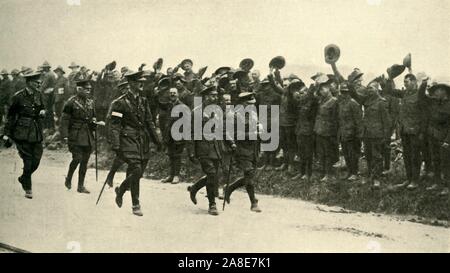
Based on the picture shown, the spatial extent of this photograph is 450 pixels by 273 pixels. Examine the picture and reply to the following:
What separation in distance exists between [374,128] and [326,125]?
0.77 m

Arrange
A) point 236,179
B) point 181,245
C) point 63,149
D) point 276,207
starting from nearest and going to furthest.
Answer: point 181,245 < point 276,207 < point 236,179 < point 63,149

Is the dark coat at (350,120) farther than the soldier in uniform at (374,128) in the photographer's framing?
Yes

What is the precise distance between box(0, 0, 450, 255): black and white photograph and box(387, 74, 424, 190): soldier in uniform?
0.02m

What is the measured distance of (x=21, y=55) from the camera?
1042cm

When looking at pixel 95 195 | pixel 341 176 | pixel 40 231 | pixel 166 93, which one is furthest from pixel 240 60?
pixel 40 231

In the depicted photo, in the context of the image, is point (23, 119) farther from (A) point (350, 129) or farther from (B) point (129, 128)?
(A) point (350, 129)

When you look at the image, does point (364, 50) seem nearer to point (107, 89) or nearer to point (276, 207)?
point (276, 207)

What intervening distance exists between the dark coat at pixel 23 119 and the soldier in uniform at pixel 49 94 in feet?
6.88

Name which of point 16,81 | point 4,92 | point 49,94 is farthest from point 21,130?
point 49,94

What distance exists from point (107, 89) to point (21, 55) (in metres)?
1.79

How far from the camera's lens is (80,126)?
9.99 metres

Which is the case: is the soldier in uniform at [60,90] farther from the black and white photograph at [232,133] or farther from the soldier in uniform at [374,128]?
the soldier in uniform at [374,128]

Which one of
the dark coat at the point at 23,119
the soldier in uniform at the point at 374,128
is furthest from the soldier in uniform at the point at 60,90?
the soldier in uniform at the point at 374,128

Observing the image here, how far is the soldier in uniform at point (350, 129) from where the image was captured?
9562 millimetres
